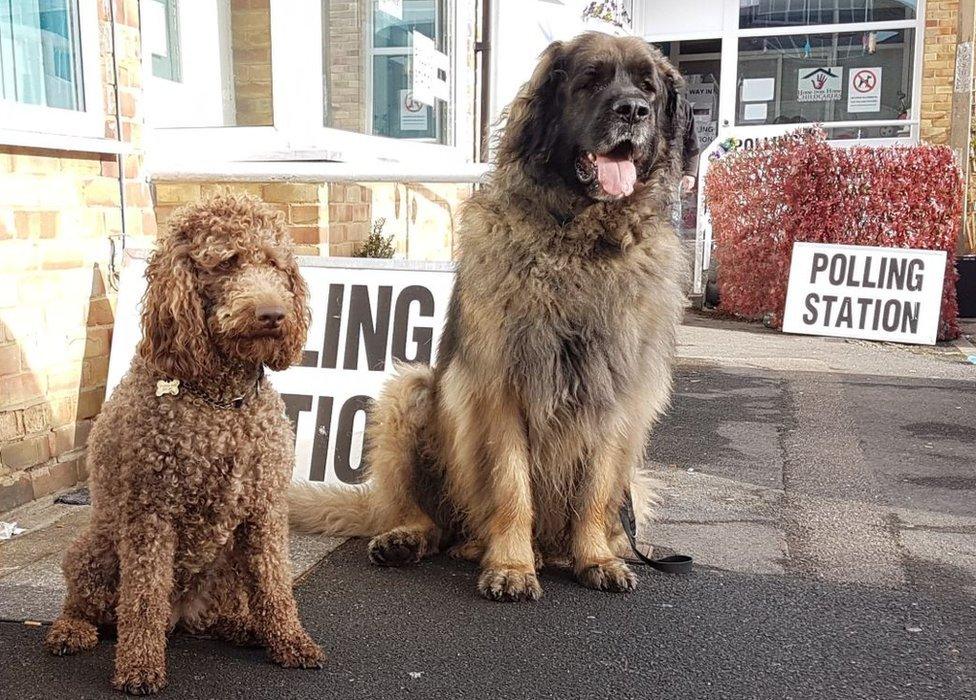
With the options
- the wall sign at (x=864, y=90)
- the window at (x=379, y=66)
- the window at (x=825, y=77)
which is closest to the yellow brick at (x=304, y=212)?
the window at (x=379, y=66)

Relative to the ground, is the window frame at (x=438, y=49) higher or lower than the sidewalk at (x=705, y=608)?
higher

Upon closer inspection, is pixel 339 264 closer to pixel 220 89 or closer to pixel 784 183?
pixel 220 89

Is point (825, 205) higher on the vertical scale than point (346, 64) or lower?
lower

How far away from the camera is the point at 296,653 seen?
8.23 feet

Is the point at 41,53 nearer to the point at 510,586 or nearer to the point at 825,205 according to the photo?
the point at 510,586

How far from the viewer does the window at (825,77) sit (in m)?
12.1

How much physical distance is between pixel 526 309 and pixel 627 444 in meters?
0.63

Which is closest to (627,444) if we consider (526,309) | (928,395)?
(526,309)

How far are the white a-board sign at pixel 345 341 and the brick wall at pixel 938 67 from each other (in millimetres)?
9770

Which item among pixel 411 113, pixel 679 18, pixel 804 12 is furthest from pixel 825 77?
pixel 411 113

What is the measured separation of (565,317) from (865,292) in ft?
20.4

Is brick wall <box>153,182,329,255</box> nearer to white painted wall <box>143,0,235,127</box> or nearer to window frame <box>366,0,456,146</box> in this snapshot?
white painted wall <box>143,0,235,127</box>

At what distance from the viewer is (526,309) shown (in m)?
3.03

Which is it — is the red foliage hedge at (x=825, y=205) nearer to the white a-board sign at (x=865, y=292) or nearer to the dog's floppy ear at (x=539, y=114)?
the white a-board sign at (x=865, y=292)
